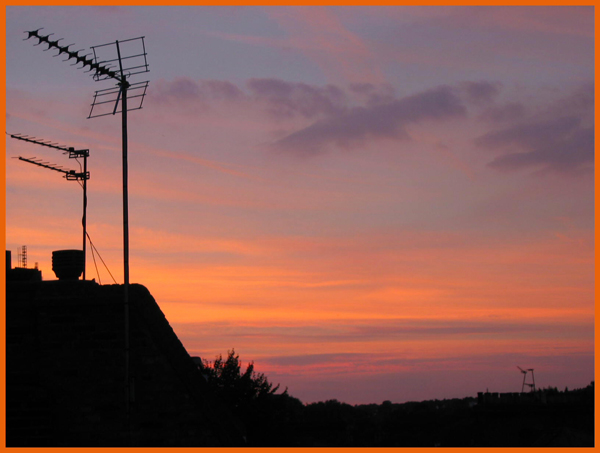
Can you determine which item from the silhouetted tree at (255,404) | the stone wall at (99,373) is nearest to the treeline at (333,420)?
the silhouetted tree at (255,404)

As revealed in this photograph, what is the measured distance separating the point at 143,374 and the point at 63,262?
2679mm

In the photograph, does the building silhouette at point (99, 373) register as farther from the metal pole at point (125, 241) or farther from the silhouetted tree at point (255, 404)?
the silhouetted tree at point (255, 404)

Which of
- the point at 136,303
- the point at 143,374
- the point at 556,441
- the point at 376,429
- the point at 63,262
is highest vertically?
the point at 63,262

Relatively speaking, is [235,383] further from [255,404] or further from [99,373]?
[99,373]

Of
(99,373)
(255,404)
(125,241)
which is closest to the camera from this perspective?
(99,373)

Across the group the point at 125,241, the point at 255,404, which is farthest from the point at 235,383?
the point at 125,241

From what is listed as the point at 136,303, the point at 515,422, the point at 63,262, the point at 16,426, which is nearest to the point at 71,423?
the point at 16,426

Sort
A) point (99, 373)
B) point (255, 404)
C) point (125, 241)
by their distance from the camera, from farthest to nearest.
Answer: point (255, 404) < point (125, 241) < point (99, 373)

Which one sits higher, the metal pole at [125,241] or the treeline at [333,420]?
the metal pole at [125,241]

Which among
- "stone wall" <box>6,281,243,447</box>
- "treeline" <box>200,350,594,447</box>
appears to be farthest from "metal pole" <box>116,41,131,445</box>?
"treeline" <box>200,350,594,447</box>

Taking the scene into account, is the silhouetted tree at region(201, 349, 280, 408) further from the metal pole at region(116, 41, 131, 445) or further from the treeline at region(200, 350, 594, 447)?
the metal pole at region(116, 41, 131, 445)

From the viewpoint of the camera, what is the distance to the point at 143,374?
36.4ft

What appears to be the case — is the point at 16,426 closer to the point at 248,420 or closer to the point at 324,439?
the point at 248,420

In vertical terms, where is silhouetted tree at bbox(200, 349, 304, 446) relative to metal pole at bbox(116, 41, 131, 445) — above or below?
below
